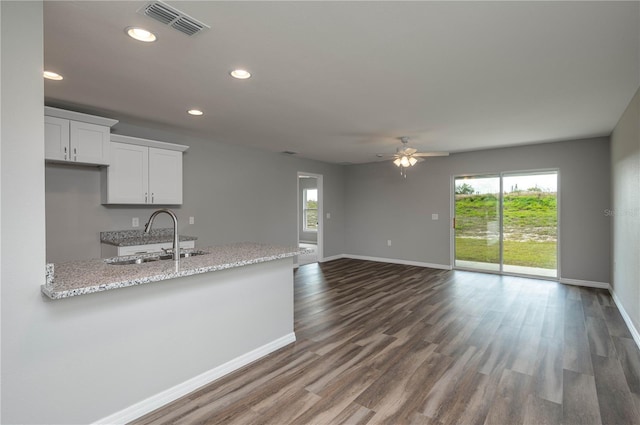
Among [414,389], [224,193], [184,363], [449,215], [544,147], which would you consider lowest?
[414,389]

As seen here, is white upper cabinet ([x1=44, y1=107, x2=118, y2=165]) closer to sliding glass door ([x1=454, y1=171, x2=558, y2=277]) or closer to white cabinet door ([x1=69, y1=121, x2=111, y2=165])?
white cabinet door ([x1=69, y1=121, x2=111, y2=165])

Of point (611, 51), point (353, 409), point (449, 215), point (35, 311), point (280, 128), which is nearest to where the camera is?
point (35, 311)

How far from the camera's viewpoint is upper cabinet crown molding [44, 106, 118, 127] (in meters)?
3.27

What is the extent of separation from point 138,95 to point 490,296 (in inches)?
207

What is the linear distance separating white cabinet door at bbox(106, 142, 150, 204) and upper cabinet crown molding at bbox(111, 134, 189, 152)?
48 mm

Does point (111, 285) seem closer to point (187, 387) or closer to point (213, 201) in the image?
point (187, 387)

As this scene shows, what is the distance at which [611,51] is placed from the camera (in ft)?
7.50

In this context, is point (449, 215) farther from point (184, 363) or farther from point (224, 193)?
point (184, 363)

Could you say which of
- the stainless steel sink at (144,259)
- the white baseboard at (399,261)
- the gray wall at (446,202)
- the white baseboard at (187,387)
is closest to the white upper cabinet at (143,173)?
the stainless steel sink at (144,259)

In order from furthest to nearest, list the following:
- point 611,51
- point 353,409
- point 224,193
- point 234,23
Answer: point 224,193 < point 611,51 < point 353,409 < point 234,23

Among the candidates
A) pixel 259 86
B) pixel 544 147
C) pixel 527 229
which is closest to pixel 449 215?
pixel 527 229

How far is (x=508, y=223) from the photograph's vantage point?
19.8ft

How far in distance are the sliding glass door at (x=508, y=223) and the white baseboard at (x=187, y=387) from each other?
4.91m

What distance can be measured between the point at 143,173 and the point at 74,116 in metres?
0.98
